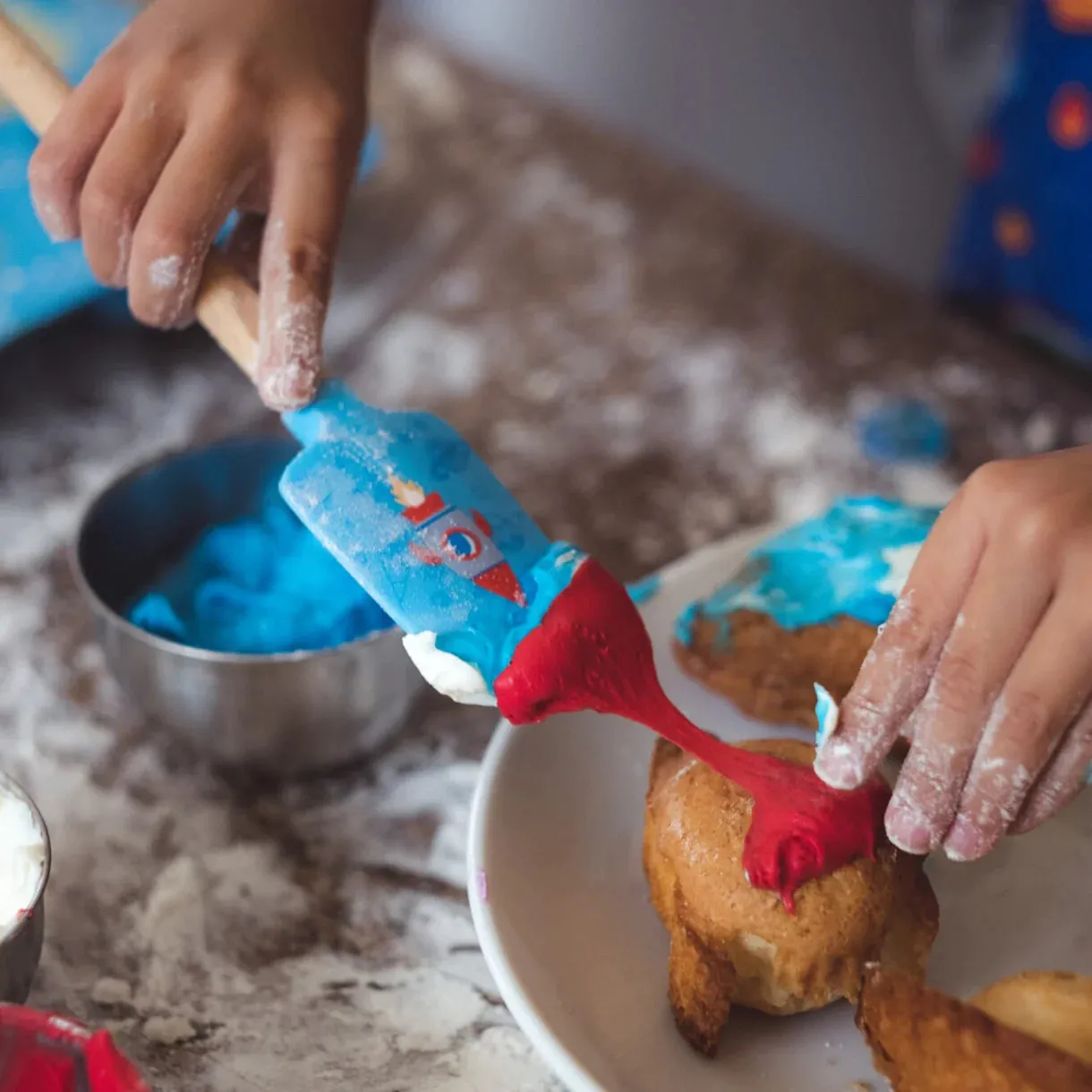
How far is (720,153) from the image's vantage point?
67.2 inches

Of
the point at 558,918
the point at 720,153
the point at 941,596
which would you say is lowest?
the point at 720,153

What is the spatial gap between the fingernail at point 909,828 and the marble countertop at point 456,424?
0.23 meters

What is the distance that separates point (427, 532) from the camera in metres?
0.62

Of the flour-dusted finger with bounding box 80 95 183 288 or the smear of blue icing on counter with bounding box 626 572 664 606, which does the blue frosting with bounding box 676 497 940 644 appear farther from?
the flour-dusted finger with bounding box 80 95 183 288

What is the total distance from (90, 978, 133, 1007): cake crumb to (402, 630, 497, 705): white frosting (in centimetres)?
26

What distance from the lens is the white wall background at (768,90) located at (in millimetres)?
1554

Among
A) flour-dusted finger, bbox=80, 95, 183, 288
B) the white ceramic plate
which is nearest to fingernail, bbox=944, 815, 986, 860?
the white ceramic plate

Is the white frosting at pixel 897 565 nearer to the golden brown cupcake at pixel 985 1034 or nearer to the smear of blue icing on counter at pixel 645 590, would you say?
the smear of blue icing on counter at pixel 645 590

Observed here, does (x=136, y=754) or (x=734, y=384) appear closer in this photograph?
(x=136, y=754)

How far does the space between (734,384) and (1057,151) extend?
0.38 meters

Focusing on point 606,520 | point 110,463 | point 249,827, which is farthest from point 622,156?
point 249,827

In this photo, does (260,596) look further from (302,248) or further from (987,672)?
(987,672)

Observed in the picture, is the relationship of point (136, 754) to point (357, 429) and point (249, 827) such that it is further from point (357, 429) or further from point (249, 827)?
point (357, 429)

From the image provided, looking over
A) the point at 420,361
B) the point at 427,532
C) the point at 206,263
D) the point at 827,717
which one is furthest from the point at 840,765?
the point at 420,361
